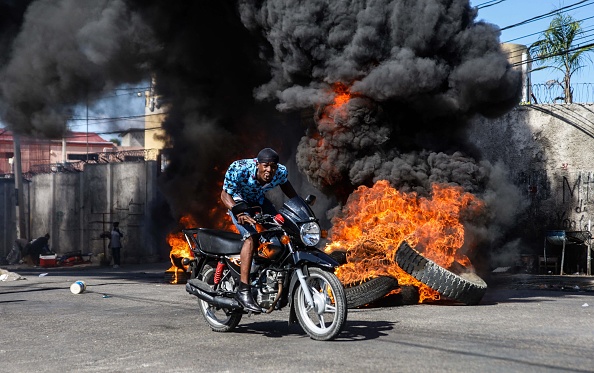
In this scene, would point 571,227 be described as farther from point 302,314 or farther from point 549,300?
point 302,314

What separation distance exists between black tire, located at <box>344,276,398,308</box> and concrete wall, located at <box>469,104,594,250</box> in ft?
34.1

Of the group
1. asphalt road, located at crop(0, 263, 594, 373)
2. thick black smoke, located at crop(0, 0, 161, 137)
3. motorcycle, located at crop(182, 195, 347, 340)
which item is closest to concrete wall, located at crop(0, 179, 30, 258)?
thick black smoke, located at crop(0, 0, 161, 137)

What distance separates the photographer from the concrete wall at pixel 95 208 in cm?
2952

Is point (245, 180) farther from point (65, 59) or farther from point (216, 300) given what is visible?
point (65, 59)

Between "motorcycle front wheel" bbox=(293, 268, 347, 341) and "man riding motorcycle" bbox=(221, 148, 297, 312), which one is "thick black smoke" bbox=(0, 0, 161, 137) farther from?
"motorcycle front wheel" bbox=(293, 268, 347, 341)

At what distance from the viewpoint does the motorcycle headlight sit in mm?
6598

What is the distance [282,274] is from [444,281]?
3187 millimetres

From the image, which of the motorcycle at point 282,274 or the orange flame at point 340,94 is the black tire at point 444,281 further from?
the orange flame at point 340,94

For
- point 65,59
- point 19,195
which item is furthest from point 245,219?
point 19,195

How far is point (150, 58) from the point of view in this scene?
16125 mm

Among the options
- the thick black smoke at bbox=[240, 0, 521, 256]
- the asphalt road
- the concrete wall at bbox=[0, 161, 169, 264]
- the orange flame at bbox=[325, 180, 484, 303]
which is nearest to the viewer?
the asphalt road

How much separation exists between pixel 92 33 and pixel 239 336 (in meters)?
10.2

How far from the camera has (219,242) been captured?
24.2 ft

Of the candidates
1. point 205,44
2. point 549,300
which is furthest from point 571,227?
point 205,44
